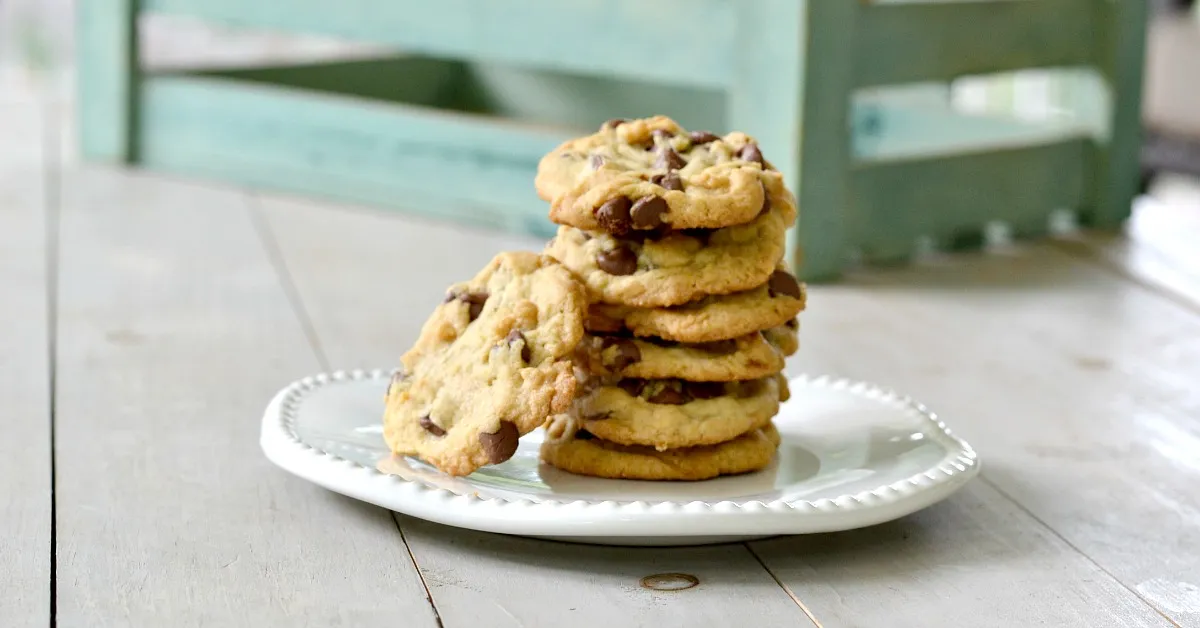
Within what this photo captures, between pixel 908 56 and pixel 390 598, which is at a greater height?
pixel 908 56

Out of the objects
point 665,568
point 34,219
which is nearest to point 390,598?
point 665,568

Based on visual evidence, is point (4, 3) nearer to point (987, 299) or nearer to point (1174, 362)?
point (987, 299)

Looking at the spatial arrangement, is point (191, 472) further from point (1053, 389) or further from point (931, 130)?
point (931, 130)

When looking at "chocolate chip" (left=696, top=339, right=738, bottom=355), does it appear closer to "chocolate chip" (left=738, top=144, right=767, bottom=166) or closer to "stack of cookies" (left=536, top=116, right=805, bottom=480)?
"stack of cookies" (left=536, top=116, right=805, bottom=480)

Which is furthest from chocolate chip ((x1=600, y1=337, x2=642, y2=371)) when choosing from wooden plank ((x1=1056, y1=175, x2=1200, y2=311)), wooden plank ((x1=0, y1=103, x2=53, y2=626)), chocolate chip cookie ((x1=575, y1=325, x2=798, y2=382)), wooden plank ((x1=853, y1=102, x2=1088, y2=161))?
wooden plank ((x1=853, y1=102, x2=1088, y2=161))

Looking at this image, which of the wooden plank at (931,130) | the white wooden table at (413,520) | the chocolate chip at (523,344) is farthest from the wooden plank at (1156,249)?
the chocolate chip at (523,344)

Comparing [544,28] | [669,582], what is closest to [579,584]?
[669,582]
